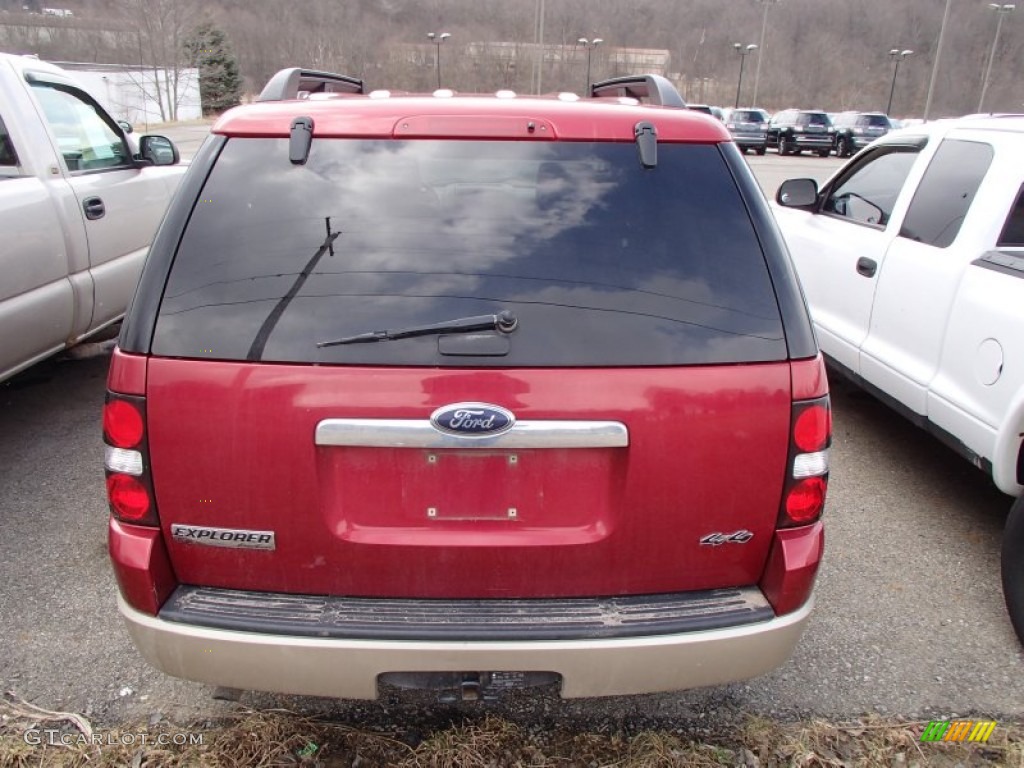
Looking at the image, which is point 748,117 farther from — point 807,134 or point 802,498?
point 802,498

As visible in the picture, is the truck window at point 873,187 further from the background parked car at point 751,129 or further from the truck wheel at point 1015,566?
the background parked car at point 751,129

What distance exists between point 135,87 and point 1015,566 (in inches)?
2314

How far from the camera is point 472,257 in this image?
187cm

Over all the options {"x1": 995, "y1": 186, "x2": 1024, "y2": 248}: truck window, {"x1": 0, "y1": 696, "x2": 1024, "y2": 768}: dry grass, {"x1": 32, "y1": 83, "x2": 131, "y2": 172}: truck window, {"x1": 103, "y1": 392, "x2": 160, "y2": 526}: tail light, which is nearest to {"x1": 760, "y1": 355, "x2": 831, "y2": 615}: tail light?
{"x1": 0, "y1": 696, "x2": 1024, "y2": 768}: dry grass

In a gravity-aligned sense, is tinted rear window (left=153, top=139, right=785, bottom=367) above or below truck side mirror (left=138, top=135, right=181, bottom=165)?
above

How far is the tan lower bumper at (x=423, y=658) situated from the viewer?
183cm

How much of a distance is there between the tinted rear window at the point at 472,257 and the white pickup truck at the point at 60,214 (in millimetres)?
2221

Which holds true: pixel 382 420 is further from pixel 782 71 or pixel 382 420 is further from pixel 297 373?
pixel 782 71

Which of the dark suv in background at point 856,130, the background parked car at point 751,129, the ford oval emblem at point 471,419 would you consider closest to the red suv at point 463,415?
the ford oval emblem at point 471,419

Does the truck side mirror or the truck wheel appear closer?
the truck wheel

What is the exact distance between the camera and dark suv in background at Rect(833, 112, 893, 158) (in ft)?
118
